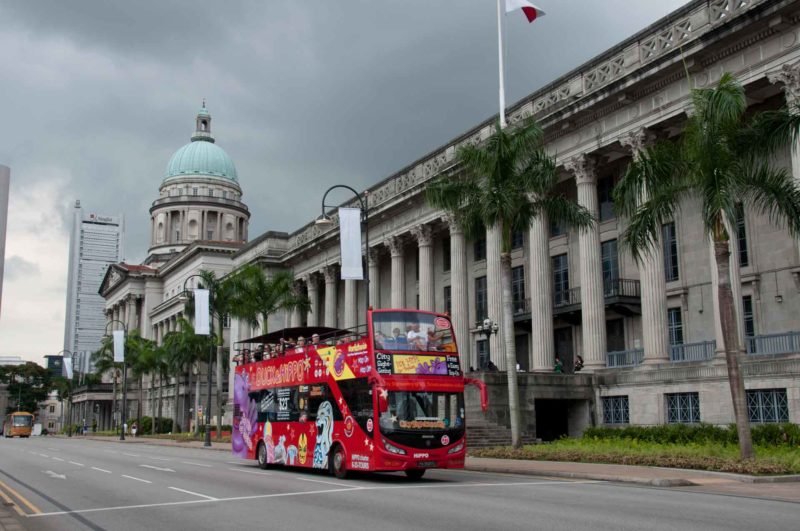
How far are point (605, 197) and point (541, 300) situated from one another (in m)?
6.57

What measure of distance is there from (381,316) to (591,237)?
1748 cm

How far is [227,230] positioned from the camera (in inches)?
5133

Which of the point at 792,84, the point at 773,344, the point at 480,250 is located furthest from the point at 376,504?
the point at 480,250

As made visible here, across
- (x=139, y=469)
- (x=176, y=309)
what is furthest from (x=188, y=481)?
(x=176, y=309)

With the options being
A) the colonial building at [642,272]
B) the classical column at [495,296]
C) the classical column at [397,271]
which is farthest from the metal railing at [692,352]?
the classical column at [397,271]

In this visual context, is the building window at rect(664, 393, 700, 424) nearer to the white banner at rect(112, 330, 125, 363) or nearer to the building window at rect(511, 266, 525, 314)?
the building window at rect(511, 266, 525, 314)

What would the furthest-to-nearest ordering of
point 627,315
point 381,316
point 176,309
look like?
point 176,309, point 627,315, point 381,316

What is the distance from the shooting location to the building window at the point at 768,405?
26.9 m

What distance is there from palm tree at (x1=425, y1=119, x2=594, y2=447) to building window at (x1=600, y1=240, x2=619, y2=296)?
9.40 meters

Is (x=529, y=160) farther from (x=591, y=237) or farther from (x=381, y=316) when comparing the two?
(x=381, y=316)

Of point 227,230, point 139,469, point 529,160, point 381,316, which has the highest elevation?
point 227,230

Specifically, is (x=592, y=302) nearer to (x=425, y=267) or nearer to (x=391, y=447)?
(x=425, y=267)

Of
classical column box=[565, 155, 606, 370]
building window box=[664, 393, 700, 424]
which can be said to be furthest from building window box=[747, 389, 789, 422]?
classical column box=[565, 155, 606, 370]

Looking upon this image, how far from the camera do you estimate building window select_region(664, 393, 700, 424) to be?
30.1 meters
